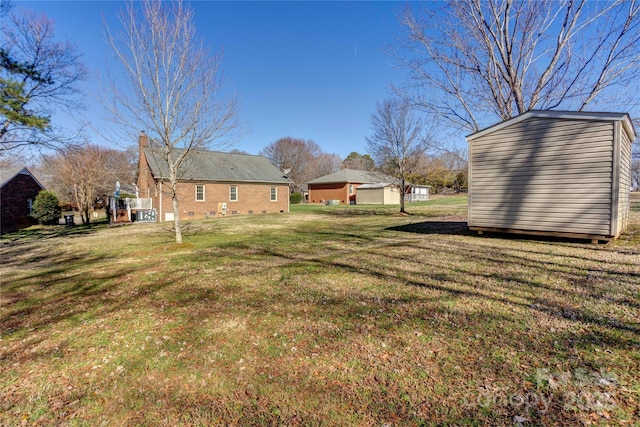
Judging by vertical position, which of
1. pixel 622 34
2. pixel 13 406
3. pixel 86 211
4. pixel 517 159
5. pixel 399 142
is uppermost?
pixel 622 34

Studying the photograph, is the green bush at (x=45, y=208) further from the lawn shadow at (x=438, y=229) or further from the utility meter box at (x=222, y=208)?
the lawn shadow at (x=438, y=229)

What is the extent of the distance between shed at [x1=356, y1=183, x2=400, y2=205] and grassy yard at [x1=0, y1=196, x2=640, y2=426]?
3095 cm

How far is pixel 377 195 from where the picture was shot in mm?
37750

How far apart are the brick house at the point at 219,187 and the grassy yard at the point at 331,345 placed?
50.8ft

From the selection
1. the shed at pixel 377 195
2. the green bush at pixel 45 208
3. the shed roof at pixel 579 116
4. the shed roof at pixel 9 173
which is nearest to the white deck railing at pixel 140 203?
the green bush at pixel 45 208

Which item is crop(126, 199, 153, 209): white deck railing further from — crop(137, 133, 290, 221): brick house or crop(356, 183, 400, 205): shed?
crop(356, 183, 400, 205): shed

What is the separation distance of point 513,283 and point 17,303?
8.05 metres

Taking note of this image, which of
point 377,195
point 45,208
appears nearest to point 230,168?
point 45,208

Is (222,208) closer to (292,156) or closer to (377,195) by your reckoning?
(377,195)

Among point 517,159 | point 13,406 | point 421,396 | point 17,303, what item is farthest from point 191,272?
point 517,159

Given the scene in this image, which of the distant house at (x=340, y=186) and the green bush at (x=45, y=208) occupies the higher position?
the distant house at (x=340, y=186)

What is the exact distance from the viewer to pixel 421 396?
2451 mm

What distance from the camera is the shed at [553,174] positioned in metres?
7.60

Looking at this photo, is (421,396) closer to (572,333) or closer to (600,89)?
(572,333)
